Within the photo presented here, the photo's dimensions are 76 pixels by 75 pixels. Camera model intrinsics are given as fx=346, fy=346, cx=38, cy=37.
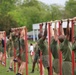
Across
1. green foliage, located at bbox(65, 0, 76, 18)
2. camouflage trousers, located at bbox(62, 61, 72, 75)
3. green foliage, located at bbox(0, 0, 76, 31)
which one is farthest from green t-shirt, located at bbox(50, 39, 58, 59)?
green foliage, located at bbox(65, 0, 76, 18)

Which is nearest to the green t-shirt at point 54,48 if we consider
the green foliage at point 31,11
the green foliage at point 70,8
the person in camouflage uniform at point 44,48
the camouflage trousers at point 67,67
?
the person in camouflage uniform at point 44,48

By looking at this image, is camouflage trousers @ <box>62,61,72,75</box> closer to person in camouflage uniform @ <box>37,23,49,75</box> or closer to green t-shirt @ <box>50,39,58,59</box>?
green t-shirt @ <box>50,39,58,59</box>

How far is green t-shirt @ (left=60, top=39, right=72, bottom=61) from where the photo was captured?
9.75 meters

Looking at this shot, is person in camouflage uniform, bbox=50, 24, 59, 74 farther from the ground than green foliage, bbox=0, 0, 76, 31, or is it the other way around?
green foliage, bbox=0, 0, 76, 31

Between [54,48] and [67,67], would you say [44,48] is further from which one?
[67,67]

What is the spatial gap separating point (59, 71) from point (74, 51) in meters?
1.83

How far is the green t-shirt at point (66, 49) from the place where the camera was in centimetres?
975

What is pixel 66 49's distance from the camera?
9.78 m

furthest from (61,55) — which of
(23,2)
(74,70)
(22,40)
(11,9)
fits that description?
(23,2)

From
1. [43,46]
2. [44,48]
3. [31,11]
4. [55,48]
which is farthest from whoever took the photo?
[31,11]

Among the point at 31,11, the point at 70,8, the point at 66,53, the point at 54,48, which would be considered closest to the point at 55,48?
the point at 54,48

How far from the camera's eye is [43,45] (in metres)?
12.6

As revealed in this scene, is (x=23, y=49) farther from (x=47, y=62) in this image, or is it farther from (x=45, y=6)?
(x=45, y=6)

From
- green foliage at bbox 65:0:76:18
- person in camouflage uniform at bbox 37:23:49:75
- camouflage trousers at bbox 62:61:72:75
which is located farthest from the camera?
green foliage at bbox 65:0:76:18
